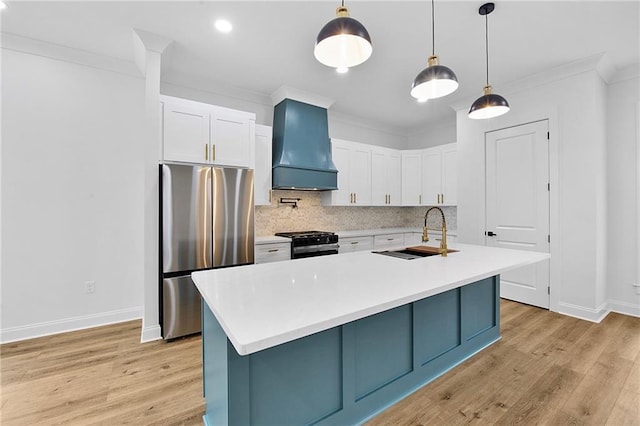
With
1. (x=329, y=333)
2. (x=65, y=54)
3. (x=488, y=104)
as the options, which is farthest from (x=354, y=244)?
(x=65, y=54)

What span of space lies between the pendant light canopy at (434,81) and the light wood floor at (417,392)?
201cm

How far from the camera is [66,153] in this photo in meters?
3.00

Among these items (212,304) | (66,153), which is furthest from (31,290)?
(212,304)

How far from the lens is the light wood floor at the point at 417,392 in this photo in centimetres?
178

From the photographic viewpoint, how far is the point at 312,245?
3898mm

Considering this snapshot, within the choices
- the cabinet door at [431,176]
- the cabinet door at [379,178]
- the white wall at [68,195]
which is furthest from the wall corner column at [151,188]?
the cabinet door at [431,176]

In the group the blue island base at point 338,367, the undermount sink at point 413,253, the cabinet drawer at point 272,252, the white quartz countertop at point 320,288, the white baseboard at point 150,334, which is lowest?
the white baseboard at point 150,334

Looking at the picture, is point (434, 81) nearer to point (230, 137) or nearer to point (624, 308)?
point (230, 137)

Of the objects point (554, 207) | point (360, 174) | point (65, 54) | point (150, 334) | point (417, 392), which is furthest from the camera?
point (360, 174)

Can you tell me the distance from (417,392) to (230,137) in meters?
2.96

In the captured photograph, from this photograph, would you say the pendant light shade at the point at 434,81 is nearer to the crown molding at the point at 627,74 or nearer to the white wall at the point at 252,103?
the white wall at the point at 252,103

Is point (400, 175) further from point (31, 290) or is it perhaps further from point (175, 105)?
point (31, 290)

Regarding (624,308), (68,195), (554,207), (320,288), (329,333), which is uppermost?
(68,195)

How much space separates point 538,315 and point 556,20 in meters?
3.00
